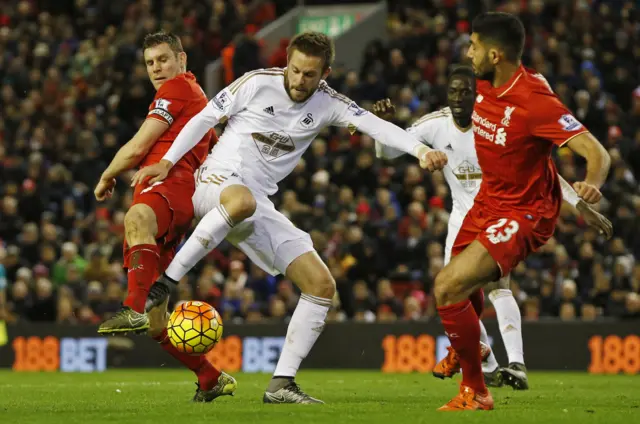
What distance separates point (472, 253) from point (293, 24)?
56.3 ft

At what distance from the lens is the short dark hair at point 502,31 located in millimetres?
7781

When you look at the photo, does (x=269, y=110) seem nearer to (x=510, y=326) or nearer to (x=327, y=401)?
(x=327, y=401)

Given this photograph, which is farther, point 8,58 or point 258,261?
point 8,58

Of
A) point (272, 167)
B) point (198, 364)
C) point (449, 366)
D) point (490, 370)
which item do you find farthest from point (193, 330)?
point (490, 370)

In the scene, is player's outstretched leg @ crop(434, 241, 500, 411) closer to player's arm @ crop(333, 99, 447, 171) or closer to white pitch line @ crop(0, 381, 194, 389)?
player's arm @ crop(333, 99, 447, 171)

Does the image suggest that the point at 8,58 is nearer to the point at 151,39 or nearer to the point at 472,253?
the point at 151,39

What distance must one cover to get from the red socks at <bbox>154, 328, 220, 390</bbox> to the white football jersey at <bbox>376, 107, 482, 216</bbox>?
118 inches

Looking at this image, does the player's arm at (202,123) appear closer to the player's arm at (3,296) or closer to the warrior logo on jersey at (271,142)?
the warrior logo on jersey at (271,142)

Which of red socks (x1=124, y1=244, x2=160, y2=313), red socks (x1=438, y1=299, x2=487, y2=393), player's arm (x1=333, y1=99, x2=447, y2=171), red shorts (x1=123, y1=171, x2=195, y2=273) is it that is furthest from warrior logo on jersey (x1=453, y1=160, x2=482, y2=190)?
red socks (x1=124, y1=244, x2=160, y2=313)

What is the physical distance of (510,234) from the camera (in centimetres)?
767

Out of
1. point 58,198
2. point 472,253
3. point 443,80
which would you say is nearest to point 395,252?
point 443,80

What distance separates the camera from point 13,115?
22688 mm

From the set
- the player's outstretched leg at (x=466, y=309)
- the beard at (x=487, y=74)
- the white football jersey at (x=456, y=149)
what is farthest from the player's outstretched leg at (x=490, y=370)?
the beard at (x=487, y=74)

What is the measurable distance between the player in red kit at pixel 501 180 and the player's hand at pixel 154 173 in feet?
6.76
